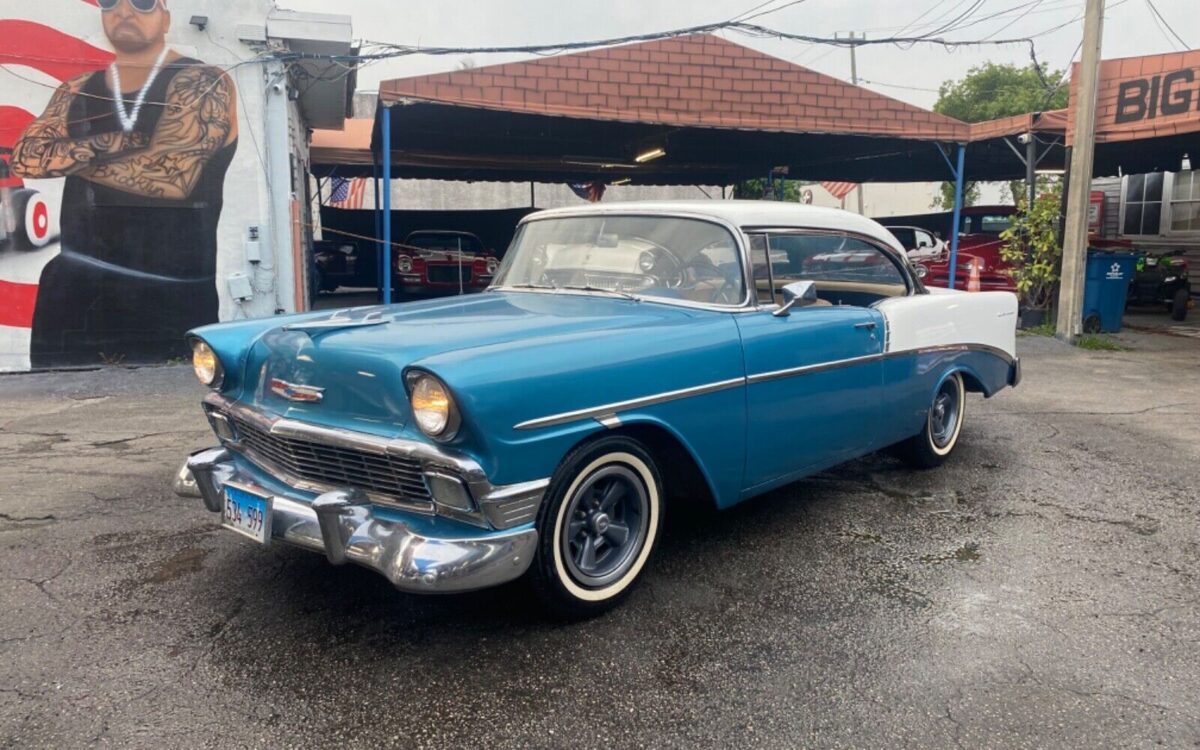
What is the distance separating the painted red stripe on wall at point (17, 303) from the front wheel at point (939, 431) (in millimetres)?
8303

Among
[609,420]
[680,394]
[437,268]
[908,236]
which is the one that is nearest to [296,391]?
[609,420]

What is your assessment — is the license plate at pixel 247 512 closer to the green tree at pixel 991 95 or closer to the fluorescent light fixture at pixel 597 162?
the fluorescent light fixture at pixel 597 162

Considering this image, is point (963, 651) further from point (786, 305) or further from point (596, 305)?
point (596, 305)

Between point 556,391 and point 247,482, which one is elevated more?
point 556,391

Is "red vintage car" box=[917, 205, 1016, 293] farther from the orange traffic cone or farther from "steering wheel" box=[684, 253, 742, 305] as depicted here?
"steering wheel" box=[684, 253, 742, 305]

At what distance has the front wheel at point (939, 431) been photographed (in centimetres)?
486

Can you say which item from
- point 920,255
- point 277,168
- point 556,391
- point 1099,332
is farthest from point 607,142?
point 556,391

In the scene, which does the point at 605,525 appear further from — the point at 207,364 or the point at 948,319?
the point at 948,319

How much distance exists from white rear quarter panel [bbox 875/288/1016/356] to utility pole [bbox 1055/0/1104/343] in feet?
21.5

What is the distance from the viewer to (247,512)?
2.97 meters

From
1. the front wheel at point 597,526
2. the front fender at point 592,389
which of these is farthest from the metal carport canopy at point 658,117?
the front wheel at point 597,526

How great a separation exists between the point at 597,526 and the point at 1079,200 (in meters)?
10.5

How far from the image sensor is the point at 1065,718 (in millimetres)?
2461

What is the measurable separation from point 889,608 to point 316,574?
221cm
